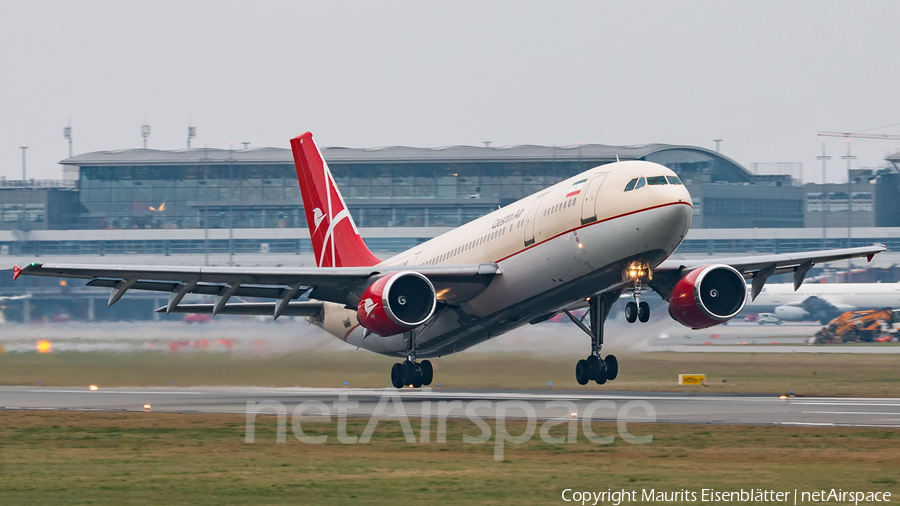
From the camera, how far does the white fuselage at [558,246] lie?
27.5 m

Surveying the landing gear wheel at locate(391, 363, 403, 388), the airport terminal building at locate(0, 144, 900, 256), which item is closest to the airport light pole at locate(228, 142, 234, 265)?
the airport terminal building at locate(0, 144, 900, 256)

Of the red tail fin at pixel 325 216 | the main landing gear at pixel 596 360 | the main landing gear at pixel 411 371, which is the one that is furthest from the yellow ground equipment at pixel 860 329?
the main landing gear at pixel 411 371

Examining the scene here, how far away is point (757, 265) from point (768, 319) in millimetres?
63307

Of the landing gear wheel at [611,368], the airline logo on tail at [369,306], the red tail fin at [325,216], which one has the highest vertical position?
the red tail fin at [325,216]

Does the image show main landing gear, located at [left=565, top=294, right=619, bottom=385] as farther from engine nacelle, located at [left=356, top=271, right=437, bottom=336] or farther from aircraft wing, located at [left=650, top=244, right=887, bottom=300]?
engine nacelle, located at [left=356, top=271, right=437, bottom=336]

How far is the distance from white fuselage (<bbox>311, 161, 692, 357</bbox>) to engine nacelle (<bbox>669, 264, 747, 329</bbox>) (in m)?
2.56

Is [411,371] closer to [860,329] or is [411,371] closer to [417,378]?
[417,378]

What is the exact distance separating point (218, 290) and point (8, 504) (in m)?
19.0

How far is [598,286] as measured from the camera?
29.7 meters

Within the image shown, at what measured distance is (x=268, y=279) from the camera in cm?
3216

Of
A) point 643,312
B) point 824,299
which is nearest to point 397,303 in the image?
point 643,312

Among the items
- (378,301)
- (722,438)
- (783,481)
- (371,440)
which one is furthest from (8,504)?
(378,301)

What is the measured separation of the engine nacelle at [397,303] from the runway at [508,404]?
90.6 inches

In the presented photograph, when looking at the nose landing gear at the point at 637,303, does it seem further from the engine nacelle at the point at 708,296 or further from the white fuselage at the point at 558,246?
the engine nacelle at the point at 708,296
